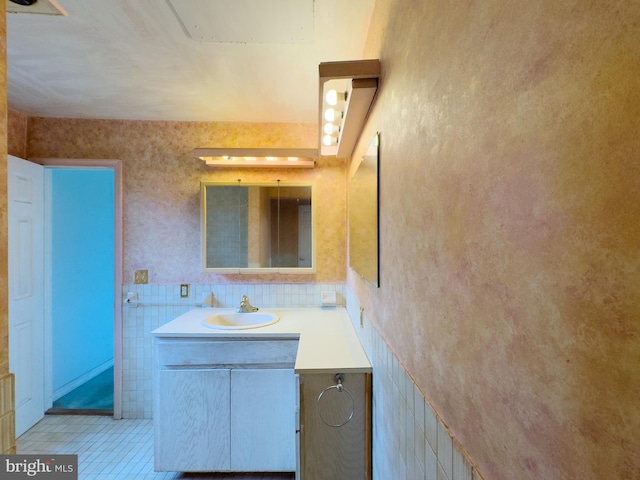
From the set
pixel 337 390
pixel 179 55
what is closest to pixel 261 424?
pixel 337 390

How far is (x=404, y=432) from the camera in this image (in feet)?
2.80

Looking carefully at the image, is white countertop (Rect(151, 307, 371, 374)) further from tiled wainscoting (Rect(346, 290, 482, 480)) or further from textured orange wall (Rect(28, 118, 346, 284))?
textured orange wall (Rect(28, 118, 346, 284))

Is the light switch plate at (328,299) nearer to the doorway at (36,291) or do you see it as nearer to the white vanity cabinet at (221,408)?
the white vanity cabinet at (221,408)

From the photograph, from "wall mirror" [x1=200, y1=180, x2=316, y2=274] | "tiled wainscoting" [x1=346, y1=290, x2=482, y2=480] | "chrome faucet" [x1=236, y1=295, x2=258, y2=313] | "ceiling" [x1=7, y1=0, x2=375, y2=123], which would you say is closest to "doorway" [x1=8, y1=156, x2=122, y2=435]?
"ceiling" [x1=7, y1=0, x2=375, y2=123]

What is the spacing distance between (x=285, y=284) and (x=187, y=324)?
2.52ft

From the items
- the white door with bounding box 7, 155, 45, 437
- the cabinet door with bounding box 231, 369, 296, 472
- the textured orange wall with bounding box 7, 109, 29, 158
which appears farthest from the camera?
the textured orange wall with bounding box 7, 109, 29, 158

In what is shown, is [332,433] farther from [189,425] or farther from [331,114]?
[331,114]

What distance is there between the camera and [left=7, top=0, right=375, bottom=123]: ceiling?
1.25 meters

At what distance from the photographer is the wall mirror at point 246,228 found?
2258 millimetres

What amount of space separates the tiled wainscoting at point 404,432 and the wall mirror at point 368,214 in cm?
29

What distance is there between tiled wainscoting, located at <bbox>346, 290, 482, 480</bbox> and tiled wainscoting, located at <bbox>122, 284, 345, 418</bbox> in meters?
1.17

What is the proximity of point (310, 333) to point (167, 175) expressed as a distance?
5.53ft

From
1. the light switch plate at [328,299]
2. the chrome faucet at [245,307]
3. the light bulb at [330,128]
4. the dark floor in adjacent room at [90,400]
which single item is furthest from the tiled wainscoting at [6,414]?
the dark floor in adjacent room at [90,400]

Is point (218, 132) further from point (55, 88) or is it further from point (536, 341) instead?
point (536, 341)
